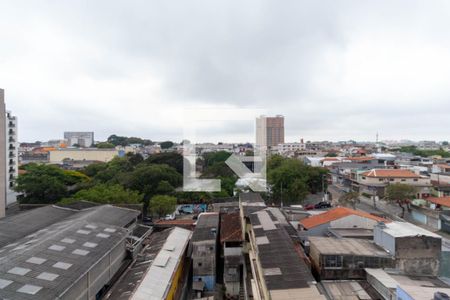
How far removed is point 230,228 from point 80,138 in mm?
72065

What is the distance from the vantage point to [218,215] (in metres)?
13.8

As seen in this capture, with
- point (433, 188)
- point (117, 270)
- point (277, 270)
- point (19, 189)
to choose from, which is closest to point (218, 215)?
point (117, 270)

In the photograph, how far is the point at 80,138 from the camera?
238ft

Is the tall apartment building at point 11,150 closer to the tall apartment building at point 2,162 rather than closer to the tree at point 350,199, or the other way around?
the tall apartment building at point 2,162

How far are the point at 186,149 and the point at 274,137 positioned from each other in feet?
131

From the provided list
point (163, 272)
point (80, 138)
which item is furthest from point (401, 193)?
point (80, 138)

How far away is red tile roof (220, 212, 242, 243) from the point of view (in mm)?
9991

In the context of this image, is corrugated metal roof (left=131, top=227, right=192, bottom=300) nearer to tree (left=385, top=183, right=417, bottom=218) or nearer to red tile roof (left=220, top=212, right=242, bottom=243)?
red tile roof (left=220, top=212, right=242, bottom=243)

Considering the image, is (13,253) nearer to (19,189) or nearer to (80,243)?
(80,243)

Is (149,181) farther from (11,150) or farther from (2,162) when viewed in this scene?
(11,150)

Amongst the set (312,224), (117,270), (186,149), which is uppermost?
(186,149)

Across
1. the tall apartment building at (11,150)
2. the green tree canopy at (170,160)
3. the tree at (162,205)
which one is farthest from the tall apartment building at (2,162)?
the green tree canopy at (170,160)

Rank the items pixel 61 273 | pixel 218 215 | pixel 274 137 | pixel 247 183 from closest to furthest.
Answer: pixel 61 273, pixel 218 215, pixel 247 183, pixel 274 137

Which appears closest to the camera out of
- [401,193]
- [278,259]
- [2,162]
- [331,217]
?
[278,259]
